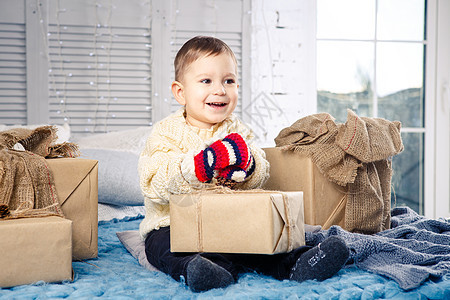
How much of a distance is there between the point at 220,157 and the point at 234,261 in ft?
0.77

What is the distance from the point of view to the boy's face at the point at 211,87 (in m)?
1.24

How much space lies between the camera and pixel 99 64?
2.42m

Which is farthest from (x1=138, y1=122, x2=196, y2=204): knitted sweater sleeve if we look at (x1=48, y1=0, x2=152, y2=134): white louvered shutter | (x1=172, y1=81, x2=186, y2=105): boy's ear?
(x1=48, y1=0, x2=152, y2=134): white louvered shutter

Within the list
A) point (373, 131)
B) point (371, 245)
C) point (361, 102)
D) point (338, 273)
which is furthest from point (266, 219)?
point (361, 102)

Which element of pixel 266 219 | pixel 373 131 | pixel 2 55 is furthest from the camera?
pixel 2 55

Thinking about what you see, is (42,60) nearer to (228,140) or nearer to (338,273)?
(228,140)

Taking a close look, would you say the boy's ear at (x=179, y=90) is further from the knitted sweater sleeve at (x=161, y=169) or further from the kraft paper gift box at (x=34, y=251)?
the kraft paper gift box at (x=34, y=251)

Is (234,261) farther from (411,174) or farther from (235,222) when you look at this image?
(411,174)

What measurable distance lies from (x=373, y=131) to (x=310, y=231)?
1.18 feet

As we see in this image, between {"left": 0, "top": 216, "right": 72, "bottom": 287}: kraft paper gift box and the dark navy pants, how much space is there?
215 millimetres

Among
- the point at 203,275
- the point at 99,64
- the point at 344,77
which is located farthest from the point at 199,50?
the point at 344,77

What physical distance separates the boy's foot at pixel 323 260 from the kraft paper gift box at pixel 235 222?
0.05 metres

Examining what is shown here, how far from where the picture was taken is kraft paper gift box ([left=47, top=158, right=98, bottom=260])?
1.16m

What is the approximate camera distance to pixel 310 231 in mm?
1262
